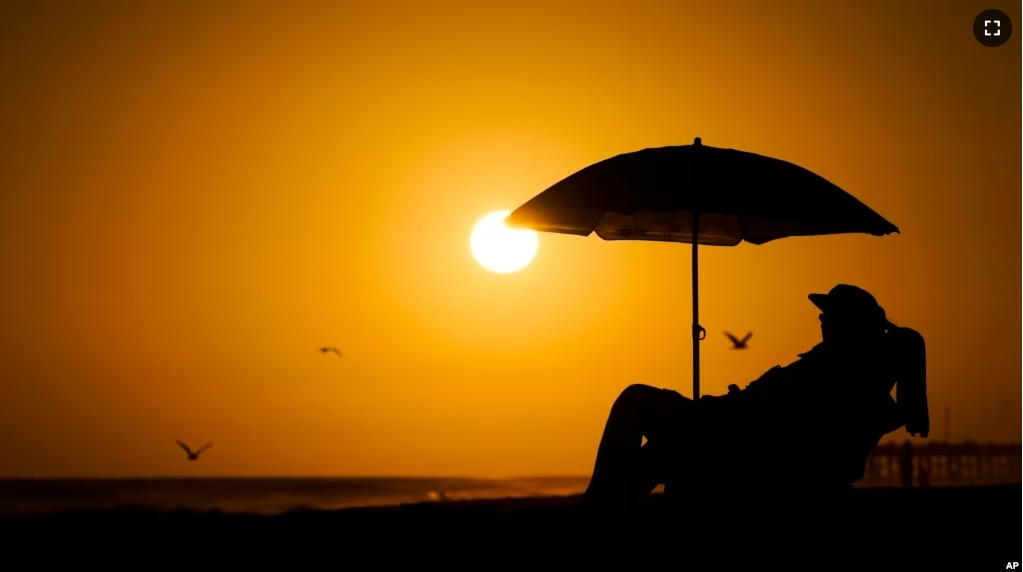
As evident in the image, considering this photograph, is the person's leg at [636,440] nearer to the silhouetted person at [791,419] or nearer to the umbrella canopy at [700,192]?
the silhouetted person at [791,419]

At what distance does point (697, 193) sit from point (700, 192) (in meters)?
0.02

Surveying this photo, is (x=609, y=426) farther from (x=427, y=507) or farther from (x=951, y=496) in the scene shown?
(x=951, y=496)

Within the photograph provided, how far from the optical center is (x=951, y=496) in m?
9.77

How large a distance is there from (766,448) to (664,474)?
59 cm

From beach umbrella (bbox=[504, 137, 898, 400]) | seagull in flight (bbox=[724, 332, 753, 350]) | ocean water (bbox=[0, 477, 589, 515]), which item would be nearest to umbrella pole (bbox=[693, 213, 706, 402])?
beach umbrella (bbox=[504, 137, 898, 400])

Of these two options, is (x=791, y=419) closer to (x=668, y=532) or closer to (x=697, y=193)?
(x=668, y=532)

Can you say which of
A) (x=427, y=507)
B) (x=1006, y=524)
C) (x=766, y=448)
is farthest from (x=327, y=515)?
(x=1006, y=524)

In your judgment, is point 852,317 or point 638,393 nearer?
point 638,393

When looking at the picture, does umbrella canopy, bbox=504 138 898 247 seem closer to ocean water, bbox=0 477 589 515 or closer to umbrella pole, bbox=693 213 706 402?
umbrella pole, bbox=693 213 706 402

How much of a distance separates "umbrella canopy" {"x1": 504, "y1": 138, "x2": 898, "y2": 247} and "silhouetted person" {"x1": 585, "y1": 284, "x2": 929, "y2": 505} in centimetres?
107

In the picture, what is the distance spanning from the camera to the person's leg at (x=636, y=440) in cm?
744

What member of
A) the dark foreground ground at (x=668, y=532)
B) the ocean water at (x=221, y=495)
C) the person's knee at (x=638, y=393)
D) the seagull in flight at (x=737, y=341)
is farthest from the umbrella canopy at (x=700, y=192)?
the ocean water at (x=221, y=495)

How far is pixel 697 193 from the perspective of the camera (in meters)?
8.57

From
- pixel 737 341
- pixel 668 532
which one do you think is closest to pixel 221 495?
pixel 737 341
